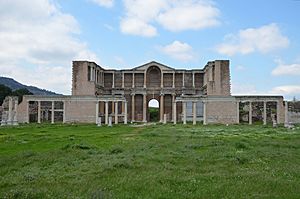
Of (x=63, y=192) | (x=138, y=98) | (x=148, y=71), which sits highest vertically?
(x=148, y=71)

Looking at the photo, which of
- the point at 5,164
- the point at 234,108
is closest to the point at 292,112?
the point at 234,108

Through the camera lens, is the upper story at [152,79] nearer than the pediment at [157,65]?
Yes

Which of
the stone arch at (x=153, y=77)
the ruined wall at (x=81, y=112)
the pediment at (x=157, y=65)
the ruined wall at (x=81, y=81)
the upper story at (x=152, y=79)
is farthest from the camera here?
the stone arch at (x=153, y=77)

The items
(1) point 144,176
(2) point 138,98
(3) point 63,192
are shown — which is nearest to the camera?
(3) point 63,192

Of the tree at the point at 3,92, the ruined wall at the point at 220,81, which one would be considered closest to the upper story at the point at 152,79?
the ruined wall at the point at 220,81

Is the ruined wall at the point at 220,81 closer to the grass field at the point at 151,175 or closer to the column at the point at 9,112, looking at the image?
the column at the point at 9,112

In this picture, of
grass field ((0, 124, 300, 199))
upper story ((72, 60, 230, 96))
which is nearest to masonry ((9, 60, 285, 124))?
upper story ((72, 60, 230, 96))

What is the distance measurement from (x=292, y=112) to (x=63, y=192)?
73.4 m

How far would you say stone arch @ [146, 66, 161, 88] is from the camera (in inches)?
3344

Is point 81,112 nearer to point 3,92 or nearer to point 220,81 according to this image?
point 220,81

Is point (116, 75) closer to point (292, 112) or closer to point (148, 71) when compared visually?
point (148, 71)

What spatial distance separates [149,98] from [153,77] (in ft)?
16.6

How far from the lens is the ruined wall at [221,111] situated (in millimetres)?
71125

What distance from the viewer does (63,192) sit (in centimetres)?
1100
